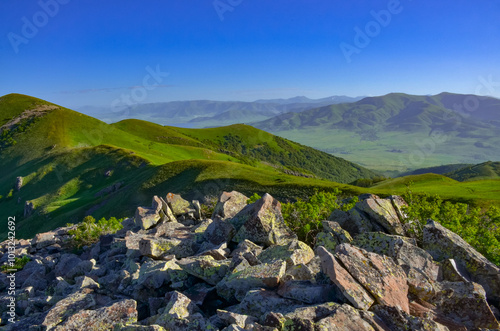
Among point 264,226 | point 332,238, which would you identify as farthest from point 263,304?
point 264,226

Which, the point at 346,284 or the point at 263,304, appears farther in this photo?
the point at 263,304

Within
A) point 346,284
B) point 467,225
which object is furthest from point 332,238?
point 467,225

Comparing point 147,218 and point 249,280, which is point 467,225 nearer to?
point 249,280

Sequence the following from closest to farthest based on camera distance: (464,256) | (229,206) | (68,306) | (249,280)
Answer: (249,280) → (68,306) → (464,256) → (229,206)

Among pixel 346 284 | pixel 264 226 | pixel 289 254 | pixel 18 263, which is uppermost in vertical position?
pixel 346 284

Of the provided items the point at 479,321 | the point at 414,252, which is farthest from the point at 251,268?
the point at 479,321

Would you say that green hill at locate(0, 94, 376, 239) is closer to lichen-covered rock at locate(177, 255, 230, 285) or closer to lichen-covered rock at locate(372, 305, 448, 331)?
lichen-covered rock at locate(177, 255, 230, 285)

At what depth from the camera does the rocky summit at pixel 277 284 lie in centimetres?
816

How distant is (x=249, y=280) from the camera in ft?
32.0

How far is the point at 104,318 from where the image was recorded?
9492 millimetres

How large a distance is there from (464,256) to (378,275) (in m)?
4.69

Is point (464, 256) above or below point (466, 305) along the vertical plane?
above

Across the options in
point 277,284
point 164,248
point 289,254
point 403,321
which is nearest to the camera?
point 403,321

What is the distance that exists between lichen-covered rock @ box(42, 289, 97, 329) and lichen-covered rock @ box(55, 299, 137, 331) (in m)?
0.75
